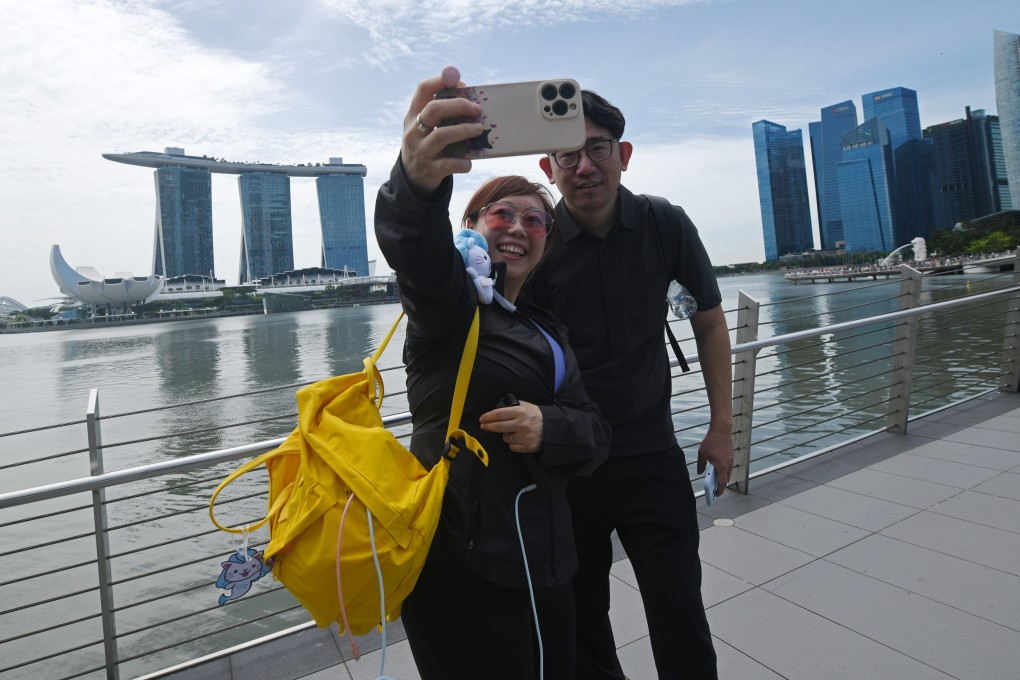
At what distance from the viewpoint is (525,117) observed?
29.9 inches

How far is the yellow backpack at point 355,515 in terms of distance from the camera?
2.55ft

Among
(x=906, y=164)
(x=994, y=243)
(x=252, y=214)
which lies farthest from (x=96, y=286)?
(x=994, y=243)

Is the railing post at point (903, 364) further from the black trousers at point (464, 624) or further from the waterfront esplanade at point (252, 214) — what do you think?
the waterfront esplanade at point (252, 214)

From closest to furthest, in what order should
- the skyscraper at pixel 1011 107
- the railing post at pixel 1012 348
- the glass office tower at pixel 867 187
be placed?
the railing post at pixel 1012 348
the skyscraper at pixel 1011 107
the glass office tower at pixel 867 187

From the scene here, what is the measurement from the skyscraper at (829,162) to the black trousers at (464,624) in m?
59.9

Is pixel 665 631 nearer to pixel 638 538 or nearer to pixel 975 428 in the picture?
pixel 638 538

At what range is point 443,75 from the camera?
72cm

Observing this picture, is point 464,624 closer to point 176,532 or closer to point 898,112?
point 176,532

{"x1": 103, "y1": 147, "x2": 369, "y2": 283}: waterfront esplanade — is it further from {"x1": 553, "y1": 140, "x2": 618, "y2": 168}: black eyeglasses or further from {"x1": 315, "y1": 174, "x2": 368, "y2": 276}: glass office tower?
{"x1": 553, "y1": 140, "x2": 618, "y2": 168}: black eyeglasses

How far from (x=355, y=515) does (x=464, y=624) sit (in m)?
0.26

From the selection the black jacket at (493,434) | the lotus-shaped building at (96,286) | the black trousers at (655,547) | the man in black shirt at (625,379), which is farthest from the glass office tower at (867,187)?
the lotus-shaped building at (96,286)

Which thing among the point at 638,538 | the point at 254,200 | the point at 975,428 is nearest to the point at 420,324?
the point at 638,538

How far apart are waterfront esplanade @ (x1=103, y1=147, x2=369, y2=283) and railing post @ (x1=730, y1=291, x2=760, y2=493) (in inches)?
3001

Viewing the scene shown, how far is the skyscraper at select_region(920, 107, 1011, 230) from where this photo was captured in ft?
155
